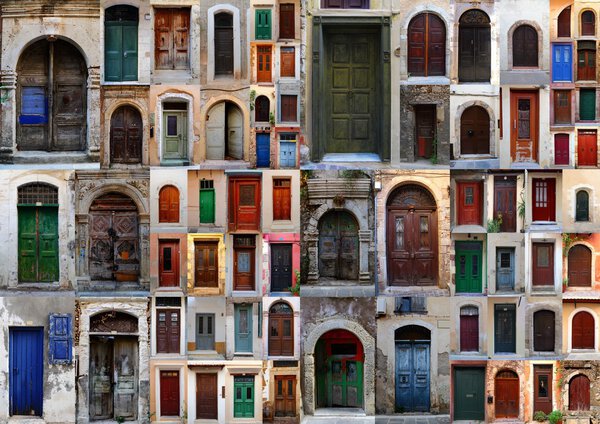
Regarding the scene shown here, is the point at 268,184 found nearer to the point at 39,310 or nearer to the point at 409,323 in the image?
the point at 409,323

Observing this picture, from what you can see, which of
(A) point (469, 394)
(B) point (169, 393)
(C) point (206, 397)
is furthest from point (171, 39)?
(A) point (469, 394)

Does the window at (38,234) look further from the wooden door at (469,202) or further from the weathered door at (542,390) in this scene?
the weathered door at (542,390)

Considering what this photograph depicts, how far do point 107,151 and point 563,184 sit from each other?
28.4ft

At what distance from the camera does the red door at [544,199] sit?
648 inches

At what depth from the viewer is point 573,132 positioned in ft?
53.9

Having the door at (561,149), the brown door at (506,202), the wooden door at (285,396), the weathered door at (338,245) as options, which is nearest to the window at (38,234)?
the wooden door at (285,396)

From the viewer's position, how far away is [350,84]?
16609 millimetres

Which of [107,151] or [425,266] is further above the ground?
[107,151]

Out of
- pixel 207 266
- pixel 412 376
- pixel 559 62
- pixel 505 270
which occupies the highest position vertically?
pixel 559 62

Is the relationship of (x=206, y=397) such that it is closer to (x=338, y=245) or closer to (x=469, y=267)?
(x=338, y=245)

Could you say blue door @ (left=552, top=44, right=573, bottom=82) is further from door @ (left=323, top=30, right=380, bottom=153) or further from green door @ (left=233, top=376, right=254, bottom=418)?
green door @ (left=233, top=376, right=254, bottom=418)

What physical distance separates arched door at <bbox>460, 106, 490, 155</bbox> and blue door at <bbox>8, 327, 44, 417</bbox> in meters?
8.87

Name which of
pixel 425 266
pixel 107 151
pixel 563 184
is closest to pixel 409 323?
pixel 425 266

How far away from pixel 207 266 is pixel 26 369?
3.95 metres
